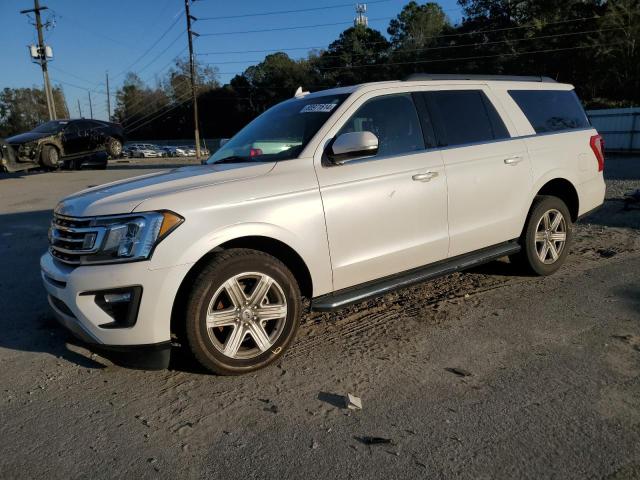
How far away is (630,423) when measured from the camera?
2643mm

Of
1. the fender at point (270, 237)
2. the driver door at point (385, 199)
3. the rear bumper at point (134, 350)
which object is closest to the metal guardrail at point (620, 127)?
the driver door at point (385, 199)

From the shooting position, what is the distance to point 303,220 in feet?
11.1

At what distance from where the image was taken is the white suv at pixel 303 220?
9.87 feet

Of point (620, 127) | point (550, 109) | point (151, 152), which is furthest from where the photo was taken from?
point (151, 152)

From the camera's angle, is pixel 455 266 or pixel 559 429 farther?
pixel 455 266

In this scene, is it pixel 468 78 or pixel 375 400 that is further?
pixel 468 78

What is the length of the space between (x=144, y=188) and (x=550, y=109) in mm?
4139

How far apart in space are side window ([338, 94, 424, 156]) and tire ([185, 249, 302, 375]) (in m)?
1.30

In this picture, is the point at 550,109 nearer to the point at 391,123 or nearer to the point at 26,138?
the point at 391,123

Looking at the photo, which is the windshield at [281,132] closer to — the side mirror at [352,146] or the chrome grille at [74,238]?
the side mirror at [352,146]

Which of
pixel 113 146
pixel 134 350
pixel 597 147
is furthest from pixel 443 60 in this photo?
pixel 134 350

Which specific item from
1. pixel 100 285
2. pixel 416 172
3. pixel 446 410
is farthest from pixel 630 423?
pixel 100 285

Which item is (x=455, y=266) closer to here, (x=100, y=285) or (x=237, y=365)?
(x=237, y=365)

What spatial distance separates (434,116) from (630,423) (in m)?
2.65
